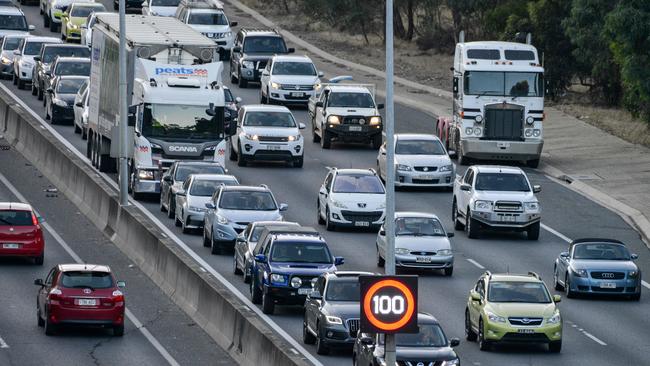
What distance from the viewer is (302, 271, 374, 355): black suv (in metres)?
33.9

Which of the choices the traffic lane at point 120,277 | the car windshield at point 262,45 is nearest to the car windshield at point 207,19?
the car windshield at point 262,45

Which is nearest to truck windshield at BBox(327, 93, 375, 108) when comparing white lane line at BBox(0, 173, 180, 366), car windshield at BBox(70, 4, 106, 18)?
white lane line at BBox(0, 173, 180, 366)

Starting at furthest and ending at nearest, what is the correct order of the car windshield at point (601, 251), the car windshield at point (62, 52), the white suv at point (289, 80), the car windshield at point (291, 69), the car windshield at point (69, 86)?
the car windshield at point (62, 52) < the car windshield at point (291, 69) < the white suv at point (289, 80) < the car windshield at point (69, 86) < the car windshield at point (601, 251)

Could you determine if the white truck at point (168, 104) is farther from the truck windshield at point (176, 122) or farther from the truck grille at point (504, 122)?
the truck grille at point (504, 122)

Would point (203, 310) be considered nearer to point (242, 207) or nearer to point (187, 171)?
point (242, 207)

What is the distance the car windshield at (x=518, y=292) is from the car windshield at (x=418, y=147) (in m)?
Answer: 17.5

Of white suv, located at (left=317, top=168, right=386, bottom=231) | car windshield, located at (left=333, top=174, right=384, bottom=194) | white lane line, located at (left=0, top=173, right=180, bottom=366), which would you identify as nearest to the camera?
white lane line, located at (left=0, top=173, right=180, bottom=366)

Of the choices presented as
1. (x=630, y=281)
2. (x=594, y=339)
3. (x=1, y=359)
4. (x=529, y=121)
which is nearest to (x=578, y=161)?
(x=529, y=121)

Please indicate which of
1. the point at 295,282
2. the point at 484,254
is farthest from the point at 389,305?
the point at 484,254

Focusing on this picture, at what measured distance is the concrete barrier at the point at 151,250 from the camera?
33.4 metres

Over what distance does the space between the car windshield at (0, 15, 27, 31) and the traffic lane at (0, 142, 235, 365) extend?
22048mm

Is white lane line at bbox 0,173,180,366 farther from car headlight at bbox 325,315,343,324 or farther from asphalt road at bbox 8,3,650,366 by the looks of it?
car headlight at bbox 325,315,343,324

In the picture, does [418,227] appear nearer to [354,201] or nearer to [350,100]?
[354,201]

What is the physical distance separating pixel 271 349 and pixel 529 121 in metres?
27.4
